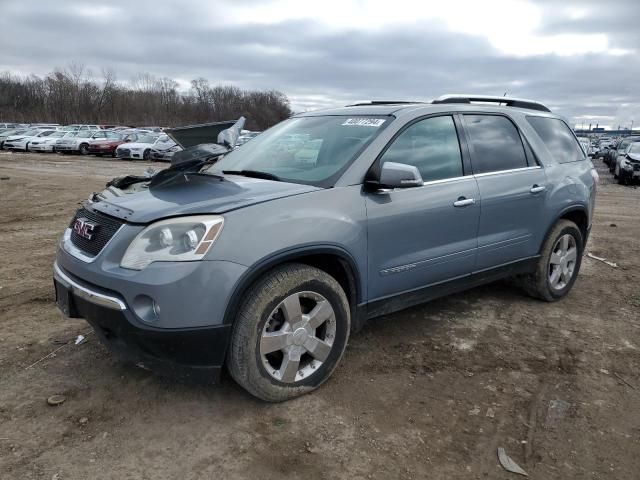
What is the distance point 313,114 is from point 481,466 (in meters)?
2.93

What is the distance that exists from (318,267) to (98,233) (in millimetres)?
1313

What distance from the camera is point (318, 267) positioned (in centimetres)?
337

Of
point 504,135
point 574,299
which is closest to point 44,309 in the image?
point 504,135

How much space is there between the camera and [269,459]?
2693 mm

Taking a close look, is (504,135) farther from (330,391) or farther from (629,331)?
(330,391)

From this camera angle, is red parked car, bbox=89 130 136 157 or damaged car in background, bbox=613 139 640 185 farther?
red parked car, bbox=89 130 136 157

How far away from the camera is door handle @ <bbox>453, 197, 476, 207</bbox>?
393 cm

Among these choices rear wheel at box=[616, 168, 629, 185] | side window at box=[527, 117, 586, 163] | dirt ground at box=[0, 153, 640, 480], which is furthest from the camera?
rear wheel at box=[616, 168, 629, 185]

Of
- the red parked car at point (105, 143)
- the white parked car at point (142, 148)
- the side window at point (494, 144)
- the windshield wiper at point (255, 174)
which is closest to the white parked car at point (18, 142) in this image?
the red parked car at point (105, 143)

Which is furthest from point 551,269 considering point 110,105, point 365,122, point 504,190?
point 110,105

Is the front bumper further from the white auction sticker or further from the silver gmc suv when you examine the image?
the white auction sticker

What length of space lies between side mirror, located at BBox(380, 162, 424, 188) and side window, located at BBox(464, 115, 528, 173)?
3.47 feet

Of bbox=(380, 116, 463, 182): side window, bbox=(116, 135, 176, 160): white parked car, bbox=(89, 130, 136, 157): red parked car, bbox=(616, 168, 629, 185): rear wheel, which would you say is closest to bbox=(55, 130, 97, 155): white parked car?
bbox=(89, 130, 136, 157): red parked car

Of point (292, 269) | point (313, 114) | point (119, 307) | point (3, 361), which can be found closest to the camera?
point (119, 307)
